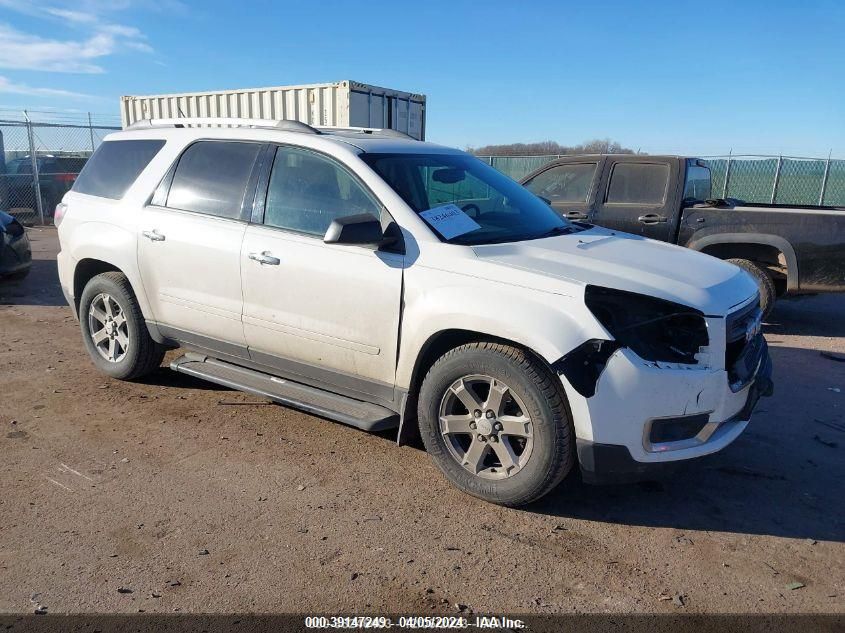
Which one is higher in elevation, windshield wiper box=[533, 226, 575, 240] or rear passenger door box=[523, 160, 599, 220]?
rear passenger door box=[523, 160, 599, 220]

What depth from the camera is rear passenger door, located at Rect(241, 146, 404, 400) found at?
151 inches

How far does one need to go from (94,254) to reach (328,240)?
244 centimetres

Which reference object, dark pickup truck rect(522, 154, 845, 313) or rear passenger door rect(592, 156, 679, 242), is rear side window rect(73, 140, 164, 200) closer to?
dark pickup truck rect(522, 154, 845, 313)

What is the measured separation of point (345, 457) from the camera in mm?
4172

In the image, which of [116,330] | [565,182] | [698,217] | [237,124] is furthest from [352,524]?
[565,182]

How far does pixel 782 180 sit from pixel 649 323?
1715 centimetres

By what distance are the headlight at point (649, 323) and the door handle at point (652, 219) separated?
4477 mm

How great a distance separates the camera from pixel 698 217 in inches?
294

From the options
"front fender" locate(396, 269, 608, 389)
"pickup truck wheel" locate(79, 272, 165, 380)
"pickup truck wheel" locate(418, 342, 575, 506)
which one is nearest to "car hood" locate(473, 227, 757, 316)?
"front fender" locate(396, 269, 608, 389)

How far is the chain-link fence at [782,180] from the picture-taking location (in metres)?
17.6

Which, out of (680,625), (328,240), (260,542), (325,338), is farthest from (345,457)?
(680,625)

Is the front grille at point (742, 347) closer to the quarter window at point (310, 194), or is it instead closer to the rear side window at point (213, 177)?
the quarter window at point (310, 194)

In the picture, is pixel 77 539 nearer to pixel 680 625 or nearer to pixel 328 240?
pixel 328 240

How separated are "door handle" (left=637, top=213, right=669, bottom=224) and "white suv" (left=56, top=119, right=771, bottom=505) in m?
3.22
